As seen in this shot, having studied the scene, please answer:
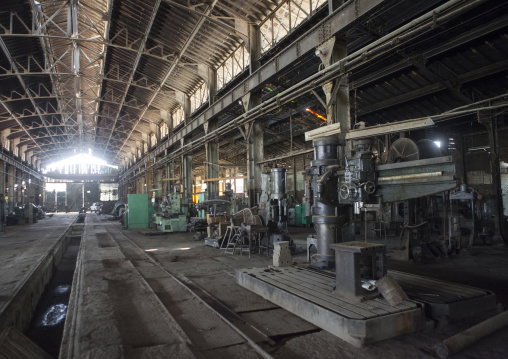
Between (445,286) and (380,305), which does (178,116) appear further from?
(380,305)

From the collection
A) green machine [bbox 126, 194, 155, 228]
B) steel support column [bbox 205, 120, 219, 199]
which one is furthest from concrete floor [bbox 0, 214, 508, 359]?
green machine [bbox 126, 194, 155, 228]

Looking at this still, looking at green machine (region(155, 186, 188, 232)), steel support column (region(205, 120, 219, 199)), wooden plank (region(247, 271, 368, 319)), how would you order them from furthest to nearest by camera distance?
1. steel support column (region(205, 120, 219, 199))
2. green machine (region(155, 186, 188, 232))
3. wooden plank (region(247, 271, 368, 319))

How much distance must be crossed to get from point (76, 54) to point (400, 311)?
1978cm

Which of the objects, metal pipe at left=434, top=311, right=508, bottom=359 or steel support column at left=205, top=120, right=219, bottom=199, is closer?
metal pipe at left=434, top=311, right=508, bottom=359

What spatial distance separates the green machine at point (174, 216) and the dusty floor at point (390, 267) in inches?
134

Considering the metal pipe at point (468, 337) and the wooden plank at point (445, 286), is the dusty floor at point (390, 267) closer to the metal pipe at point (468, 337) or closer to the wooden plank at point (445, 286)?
the metal pipe at point (468, 337)

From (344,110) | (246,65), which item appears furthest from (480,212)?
(246,65)

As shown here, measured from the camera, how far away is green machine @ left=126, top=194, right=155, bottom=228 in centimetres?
1734

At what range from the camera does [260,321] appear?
373 cm

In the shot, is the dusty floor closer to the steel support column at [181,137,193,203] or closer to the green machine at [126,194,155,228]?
the green machine at [126,194,155,228]

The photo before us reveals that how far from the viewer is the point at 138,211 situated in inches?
689

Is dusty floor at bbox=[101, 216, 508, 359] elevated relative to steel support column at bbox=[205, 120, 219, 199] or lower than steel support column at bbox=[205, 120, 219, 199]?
lower

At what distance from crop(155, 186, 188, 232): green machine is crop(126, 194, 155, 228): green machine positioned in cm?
279

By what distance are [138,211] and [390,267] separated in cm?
1427
